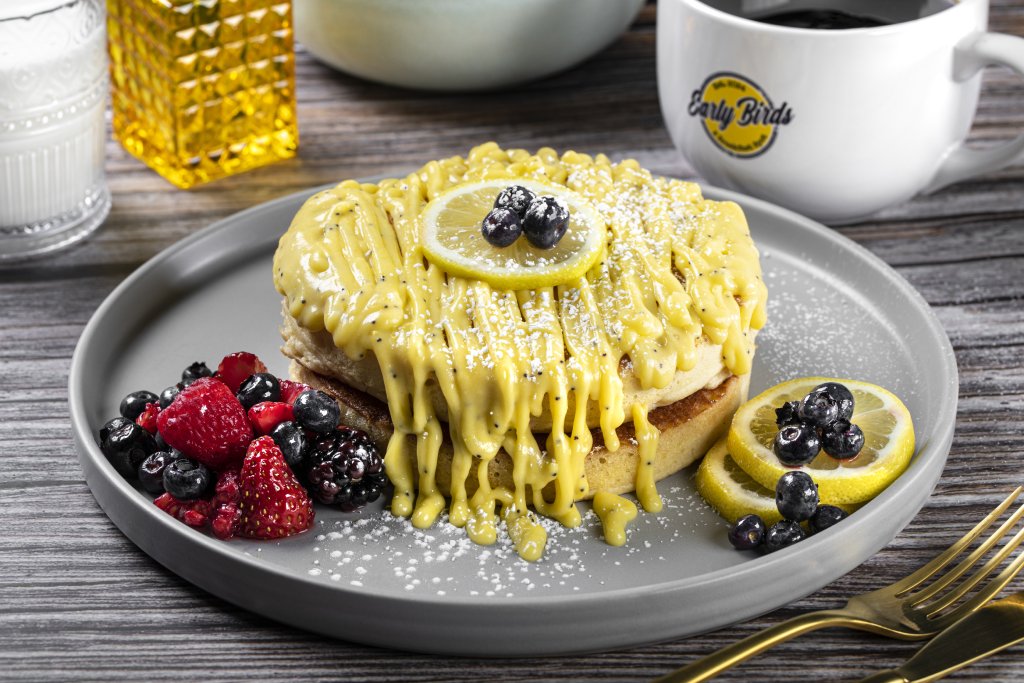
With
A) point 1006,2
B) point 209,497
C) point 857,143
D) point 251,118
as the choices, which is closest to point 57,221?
point 251,118

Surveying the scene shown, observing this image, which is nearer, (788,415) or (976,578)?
(976,578)

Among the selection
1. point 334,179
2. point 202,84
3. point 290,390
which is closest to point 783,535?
point 290,390

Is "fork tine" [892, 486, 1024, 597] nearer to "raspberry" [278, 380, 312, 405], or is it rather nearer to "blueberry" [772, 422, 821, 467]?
"blueberry" [772, 422, 821, 467]

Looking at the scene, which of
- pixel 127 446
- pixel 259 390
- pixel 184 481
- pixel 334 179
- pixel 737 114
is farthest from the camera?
pixel 334 179

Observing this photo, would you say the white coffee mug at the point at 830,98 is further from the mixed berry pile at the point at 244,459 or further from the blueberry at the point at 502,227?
the mixed berry pile at the point at 244,459

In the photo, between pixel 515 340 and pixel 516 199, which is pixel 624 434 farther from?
pixel 516 199

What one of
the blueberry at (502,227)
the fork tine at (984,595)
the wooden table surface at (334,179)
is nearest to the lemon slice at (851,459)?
the wooden table surface at (334,179)

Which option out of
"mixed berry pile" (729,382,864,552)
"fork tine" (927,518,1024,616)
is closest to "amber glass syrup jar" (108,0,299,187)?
"mixed berry pile" (729,382,864,552)
